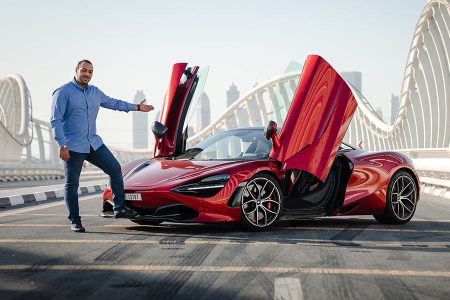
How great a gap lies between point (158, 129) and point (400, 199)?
9.46 feet

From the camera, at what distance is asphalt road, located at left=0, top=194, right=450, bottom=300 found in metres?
4.70

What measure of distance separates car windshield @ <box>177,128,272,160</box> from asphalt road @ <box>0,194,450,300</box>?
770mm

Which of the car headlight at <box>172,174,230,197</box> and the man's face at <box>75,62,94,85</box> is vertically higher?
the man's face at <box>75,62,94,85</box>

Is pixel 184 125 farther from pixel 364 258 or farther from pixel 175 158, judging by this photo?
pixel 364 258

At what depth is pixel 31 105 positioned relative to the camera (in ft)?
246

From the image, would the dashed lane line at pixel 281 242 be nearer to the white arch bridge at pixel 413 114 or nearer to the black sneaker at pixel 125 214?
the black sneaker at pixel 125 214

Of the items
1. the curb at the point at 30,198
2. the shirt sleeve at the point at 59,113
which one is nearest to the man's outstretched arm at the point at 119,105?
the shirt sleeve at the point at 59,113

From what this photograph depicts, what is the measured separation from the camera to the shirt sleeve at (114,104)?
870 centimetres

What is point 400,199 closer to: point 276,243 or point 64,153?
point 276,243

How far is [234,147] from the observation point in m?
8.97

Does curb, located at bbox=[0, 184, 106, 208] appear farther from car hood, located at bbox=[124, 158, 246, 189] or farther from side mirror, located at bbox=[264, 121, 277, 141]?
side mirror, located at bbox=[264, 121, 277, 141]

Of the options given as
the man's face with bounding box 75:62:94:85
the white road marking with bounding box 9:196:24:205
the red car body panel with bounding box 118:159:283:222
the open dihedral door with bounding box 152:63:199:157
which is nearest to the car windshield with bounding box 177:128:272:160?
the open dihedral door with bounding box 152:63:199:157

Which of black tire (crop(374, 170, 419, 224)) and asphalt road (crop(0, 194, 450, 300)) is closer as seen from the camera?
asphalt road (crop(0, 194, 450, 300))

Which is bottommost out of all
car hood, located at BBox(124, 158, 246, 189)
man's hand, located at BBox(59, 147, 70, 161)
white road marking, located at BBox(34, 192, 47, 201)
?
white road marking, located at BBox(34, 192, 47, 201)
